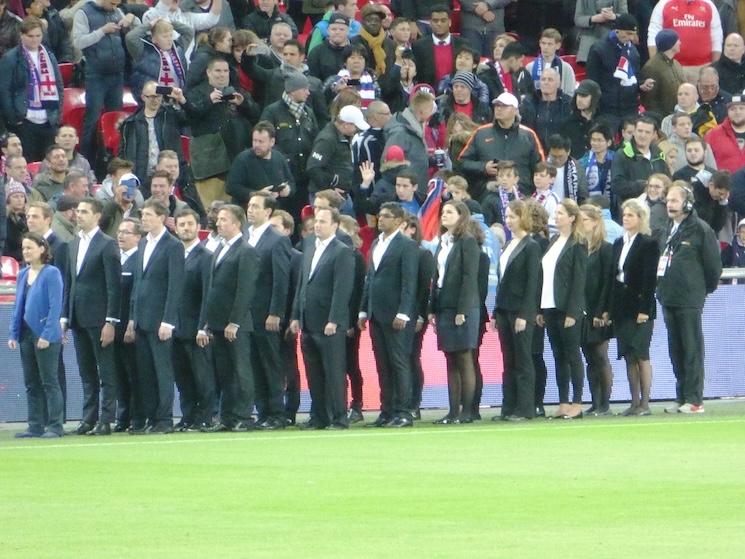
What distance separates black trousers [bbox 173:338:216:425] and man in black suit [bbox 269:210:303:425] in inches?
29.4

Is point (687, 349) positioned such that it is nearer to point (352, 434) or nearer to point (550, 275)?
point (550, 275)

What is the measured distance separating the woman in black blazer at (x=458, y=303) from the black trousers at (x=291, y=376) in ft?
4.78

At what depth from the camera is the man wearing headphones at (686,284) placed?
1902cm

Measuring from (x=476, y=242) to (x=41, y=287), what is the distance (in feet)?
13.4

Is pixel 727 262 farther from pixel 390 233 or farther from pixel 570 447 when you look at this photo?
pixel 570 447

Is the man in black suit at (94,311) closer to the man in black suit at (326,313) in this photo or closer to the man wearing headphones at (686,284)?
the man in black suit at (326,313)

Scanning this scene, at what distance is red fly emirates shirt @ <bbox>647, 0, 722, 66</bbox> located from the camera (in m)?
26.3

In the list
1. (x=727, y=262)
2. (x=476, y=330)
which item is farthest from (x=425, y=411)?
(x=727, y=262)

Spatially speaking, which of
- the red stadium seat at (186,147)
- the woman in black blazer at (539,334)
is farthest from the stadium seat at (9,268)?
the woman in black blazer at (539,334)

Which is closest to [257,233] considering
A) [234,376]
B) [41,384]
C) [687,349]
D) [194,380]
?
[234,376]

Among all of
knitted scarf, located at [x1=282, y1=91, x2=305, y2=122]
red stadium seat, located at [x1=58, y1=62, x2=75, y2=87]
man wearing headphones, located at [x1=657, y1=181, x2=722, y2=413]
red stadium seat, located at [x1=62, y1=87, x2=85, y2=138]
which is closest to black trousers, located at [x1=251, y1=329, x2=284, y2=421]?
man wearing headphones, located at [x1=657, y1=181, x2=722, y2=413]

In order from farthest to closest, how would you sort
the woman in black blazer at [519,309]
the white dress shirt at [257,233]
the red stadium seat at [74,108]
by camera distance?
the red stadium seat at [74,108]
the woman in black blazer at [519,309]
the white dress shirt at [257,233]

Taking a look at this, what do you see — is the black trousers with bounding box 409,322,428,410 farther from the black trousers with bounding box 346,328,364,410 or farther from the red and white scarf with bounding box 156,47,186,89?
the red and white scarf with bounding box 156,47,186,89

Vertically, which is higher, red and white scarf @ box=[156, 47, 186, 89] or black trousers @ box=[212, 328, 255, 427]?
red and white scarf @ box=[156, 47, 186, 89]
